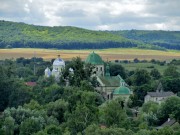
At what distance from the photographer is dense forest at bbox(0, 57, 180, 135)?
46750 mm

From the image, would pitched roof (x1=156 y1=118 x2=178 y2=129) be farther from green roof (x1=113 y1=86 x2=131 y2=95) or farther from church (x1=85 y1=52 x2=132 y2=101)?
green roof (x1=113 y1=86 x2=131 y2=95)

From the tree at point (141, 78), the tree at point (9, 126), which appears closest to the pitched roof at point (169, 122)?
the tree at point (9, 126)

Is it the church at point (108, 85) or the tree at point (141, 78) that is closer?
the church at point (108, 85)

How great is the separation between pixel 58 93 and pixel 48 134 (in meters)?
23.3

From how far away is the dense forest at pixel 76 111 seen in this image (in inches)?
1841

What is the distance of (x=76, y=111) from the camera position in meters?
47.8

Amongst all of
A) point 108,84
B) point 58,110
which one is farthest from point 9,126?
point 108,84

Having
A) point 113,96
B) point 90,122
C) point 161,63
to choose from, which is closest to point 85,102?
point 90,122

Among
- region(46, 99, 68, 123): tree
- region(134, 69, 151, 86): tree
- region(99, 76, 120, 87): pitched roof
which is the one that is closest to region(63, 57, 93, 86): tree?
region(46, 99, 68, 123): tree

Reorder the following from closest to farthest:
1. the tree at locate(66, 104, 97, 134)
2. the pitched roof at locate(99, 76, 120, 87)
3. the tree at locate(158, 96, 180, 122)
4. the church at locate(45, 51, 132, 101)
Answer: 1. the tree at locate(66, 104, 97, 134)
2. the tree at locate(158, 96, 180, 122)
3. the church at locate(45, 51, 132, 101)
4. the pitched roof at locate(99, 76, 120, 87)

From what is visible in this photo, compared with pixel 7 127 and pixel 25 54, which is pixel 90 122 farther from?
pixel 25 54

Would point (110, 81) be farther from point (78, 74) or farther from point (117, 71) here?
point (78, 74)

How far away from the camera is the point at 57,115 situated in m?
57.0

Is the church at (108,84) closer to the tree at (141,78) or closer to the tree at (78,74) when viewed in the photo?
the tree at (141,78)
